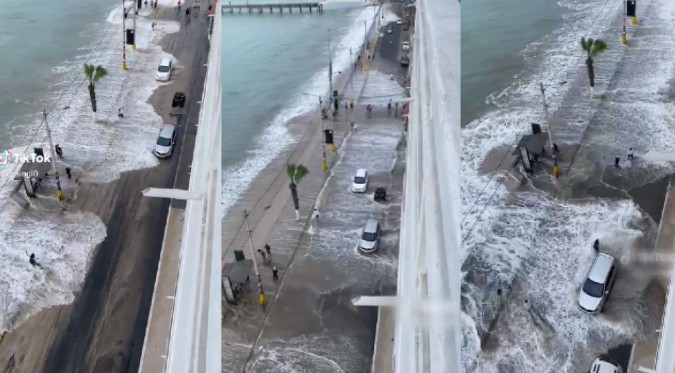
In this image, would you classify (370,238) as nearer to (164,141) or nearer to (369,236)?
(369,236)

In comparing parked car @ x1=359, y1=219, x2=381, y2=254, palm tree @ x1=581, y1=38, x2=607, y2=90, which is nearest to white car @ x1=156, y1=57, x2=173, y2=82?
parked car @ x1=359, y1=219, x2=381, y2=254

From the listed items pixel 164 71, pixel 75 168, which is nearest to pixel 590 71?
pixel 164 71

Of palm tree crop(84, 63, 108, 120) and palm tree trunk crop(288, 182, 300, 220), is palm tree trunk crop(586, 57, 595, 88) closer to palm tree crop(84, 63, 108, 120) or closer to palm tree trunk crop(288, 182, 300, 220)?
palm tree trunk crop(288, 182, 300, 220)

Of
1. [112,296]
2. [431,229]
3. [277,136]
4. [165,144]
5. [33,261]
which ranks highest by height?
[165,144]

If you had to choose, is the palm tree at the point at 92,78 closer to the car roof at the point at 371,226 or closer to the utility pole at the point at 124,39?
the utility pole at the point at 124,39

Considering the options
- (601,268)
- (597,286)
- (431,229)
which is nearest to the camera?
(597,286)

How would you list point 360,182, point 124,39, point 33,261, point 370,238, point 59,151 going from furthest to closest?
point 124,39 < point 59,151 < point 360,182 < point 370,238 < point 33,261

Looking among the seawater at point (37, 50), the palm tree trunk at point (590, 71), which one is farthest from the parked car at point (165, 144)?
the palm tree trunk at point (590, 71)
